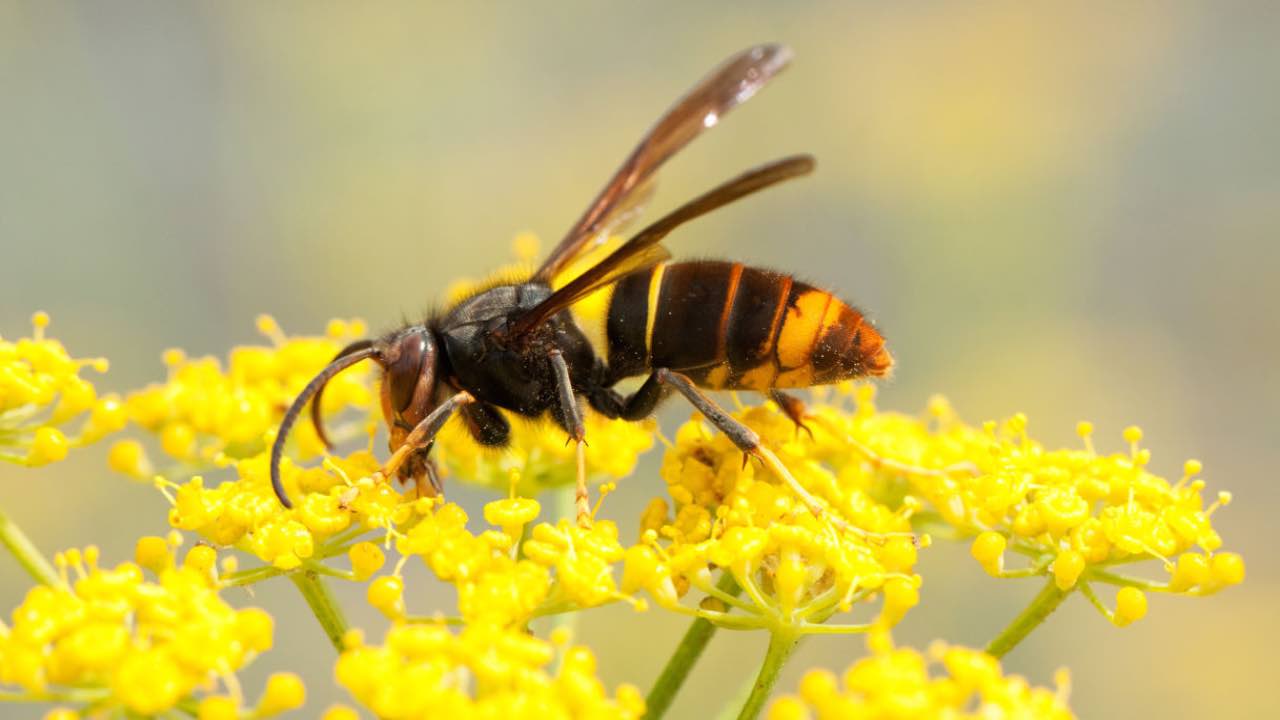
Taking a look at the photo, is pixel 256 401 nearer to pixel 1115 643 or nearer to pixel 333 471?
pixel 333 471

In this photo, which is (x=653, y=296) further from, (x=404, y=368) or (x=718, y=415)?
(x=404, y=368)

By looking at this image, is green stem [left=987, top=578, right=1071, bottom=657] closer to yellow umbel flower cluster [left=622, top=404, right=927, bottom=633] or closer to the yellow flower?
yellow umbel flower cluster [left=622, top=404, right=927, bottom=633]

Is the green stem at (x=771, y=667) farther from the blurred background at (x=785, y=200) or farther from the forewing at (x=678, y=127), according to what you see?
the blurred background at (x=785, y=200)


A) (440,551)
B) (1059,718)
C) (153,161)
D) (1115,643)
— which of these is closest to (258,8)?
(153,161)

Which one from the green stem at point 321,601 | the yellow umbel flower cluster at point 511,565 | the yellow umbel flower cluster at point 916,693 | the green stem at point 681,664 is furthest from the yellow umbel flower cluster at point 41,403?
the yellow umbel flower cluster at point 916,693

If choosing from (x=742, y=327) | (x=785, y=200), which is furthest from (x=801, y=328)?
(x=785, y=200)
